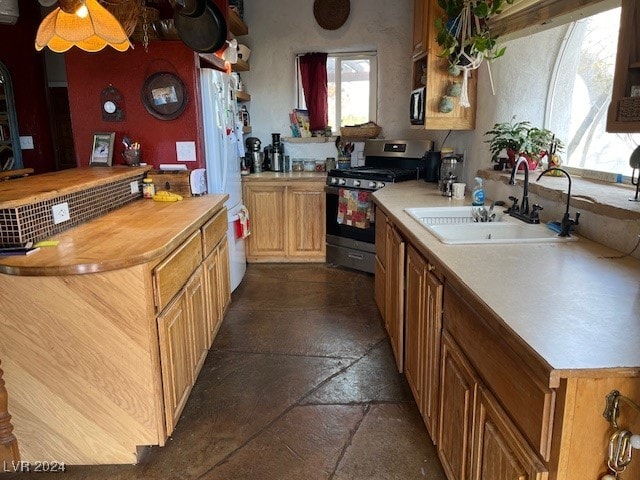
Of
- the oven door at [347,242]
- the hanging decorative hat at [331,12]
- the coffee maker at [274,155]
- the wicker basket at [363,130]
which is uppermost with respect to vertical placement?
the hanging decorative hat at [331,12]

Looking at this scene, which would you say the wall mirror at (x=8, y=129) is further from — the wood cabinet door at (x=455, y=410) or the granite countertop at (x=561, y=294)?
the wood cabinet door at (x=455, y=410)

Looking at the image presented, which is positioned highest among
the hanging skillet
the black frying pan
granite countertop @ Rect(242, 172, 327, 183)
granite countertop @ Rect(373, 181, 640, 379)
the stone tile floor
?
the black frying pan

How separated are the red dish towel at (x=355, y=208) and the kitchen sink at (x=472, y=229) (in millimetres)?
1511

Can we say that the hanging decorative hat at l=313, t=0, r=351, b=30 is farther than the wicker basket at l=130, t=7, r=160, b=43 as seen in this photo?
Yes

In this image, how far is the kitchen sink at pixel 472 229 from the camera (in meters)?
1.92

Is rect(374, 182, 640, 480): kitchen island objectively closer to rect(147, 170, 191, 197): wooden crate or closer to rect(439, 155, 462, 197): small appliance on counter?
rect(439, 155, 462, 197): small appliance on counter

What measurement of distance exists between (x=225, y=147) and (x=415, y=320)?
87.6 inches

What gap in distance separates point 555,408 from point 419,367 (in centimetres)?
115

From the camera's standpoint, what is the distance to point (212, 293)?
293 cm

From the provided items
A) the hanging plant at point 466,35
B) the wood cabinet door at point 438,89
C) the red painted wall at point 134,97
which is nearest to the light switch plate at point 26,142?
the red painted wall at point 134,97

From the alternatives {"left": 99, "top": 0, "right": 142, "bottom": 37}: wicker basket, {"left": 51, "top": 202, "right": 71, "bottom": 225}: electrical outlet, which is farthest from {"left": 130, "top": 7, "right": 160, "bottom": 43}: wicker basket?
{"left": 51, "top": 202, "right": 71, "bottom": 225}: electrical outlet

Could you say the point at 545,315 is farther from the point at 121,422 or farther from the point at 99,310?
the point at 121,422

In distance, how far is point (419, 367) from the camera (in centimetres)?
212

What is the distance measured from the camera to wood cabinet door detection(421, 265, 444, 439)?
1789 mm
